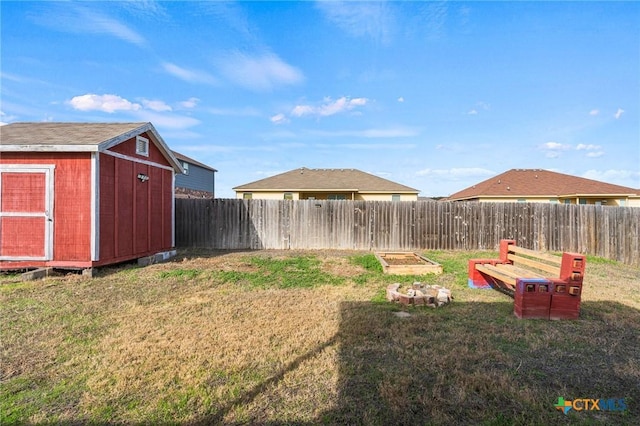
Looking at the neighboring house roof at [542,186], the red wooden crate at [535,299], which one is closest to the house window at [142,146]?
the red wooden crate at [535,299]

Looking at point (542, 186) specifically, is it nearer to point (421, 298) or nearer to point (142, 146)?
point (421, 298)

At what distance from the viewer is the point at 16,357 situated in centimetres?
336

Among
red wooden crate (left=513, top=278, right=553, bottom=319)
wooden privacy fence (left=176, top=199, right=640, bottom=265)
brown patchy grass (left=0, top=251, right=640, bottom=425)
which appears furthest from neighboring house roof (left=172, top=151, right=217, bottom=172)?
red wooden crate (left=513, top=278, right=553, bottom=319)

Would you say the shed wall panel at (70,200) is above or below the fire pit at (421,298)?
above

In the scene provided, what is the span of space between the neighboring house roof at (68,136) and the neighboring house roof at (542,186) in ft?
71.9

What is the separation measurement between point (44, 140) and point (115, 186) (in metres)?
1.77

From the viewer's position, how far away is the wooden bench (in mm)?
4547

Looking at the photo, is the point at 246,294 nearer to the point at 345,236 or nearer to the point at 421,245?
the point at 345,236

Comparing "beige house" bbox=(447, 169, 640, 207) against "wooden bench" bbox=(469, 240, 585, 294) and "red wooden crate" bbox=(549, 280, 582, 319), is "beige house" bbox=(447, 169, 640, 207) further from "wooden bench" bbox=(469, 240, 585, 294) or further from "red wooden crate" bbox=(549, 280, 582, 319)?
"red wooden crate" bbox=(549, 280, 582, 319)

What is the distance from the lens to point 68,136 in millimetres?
7711

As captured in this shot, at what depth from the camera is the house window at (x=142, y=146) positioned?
898 centimetres

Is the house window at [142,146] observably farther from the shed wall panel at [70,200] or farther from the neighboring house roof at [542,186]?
the neighboring house roof at [542,186]

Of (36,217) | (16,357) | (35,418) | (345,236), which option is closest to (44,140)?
(36,217)

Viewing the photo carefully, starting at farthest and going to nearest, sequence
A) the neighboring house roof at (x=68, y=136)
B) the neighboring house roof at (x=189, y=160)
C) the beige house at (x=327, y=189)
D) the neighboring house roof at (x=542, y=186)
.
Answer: the neighboring house roof at (x=189, y=160), the neighboring house roof at (x=542, y=186), the beige house at (x=327, y=189), the neighboring house roof at (x=68, y=136)
